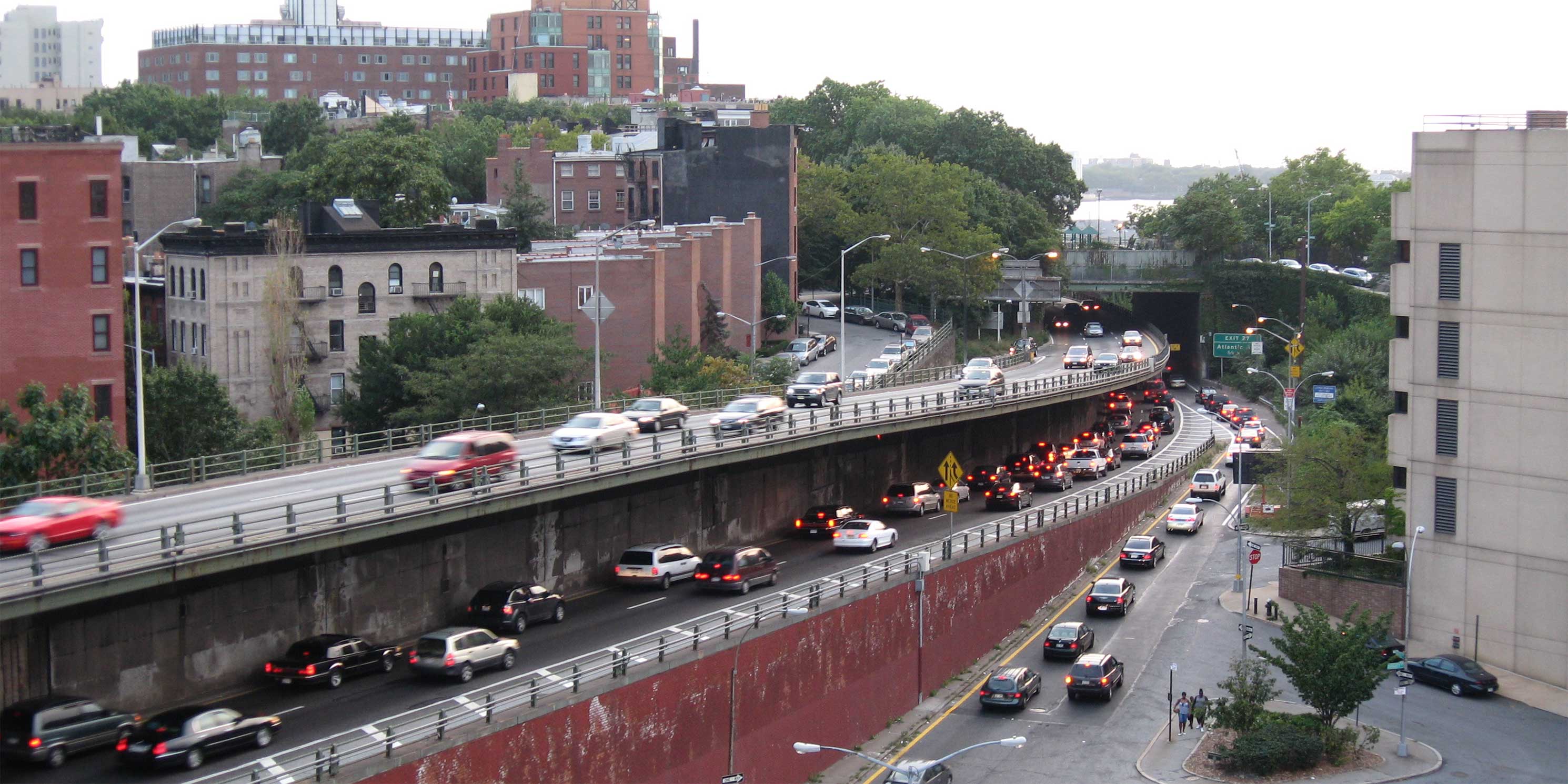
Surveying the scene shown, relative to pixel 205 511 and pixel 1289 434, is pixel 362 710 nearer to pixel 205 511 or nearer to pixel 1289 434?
pixel 205 511

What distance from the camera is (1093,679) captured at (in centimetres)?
4488

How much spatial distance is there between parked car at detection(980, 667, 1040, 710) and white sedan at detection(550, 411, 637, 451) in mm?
11851

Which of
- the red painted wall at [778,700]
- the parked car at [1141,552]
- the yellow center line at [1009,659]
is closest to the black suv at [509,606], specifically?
the red painted wall at [778,700]

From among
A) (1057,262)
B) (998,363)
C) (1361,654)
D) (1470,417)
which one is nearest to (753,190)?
(998,363)

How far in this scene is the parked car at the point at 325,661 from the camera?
32.2 m

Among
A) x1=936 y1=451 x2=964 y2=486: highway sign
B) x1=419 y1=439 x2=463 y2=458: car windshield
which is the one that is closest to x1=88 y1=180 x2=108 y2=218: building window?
x1=419 y1=439 x2=463 y2=458: car windshield

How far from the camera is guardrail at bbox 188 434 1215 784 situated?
25625mm

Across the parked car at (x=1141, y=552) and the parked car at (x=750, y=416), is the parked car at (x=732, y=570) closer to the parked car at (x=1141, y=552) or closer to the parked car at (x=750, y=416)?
the parked car at (x=750, y=416)

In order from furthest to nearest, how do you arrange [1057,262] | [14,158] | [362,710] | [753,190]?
[1057,262], [753,190], [14,158], [362,710]

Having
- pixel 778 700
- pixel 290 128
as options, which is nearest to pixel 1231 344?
pixel 778 700

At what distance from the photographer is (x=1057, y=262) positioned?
Answer: 440ft

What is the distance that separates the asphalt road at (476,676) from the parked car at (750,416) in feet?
13.5

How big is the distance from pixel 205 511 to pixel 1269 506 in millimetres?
52594

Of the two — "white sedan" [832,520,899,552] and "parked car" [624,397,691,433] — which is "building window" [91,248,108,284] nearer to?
"parked car" [624,397,691,433]
